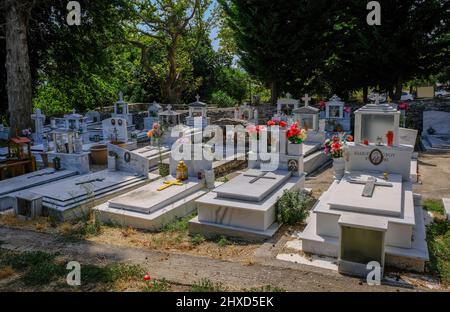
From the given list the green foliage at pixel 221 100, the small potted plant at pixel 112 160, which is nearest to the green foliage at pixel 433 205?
the small potted plant at pixel 112 160

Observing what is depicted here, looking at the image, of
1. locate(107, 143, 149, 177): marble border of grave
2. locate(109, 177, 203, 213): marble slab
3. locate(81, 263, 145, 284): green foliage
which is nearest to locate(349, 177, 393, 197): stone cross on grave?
locate(109, 177, 203, 213): marble slab

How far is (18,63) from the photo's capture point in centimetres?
1739

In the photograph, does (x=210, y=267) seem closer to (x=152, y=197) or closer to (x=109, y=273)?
(x=109, y=273)

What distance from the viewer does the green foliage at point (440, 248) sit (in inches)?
240

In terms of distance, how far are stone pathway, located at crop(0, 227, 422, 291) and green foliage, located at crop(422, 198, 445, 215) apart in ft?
13.8

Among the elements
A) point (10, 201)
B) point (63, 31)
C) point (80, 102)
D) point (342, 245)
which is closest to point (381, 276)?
point (342, 245)

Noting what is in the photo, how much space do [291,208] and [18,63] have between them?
48.5 ft

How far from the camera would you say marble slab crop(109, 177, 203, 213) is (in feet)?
29.2

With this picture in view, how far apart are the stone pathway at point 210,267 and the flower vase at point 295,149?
3.65m

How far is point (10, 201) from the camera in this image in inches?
405

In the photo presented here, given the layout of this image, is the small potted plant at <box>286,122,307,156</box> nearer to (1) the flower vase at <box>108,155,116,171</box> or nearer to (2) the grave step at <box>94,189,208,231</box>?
(2) the grave step at <box>94,189,208,231</box>

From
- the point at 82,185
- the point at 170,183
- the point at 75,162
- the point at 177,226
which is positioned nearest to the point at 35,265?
the point at 177,226

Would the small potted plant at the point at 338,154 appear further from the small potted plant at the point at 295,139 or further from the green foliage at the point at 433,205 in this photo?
the green foliage at the point at 433,205

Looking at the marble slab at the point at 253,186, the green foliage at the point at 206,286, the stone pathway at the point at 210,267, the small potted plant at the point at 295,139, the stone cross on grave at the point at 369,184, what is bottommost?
the stone pathway at the point at 210,267
